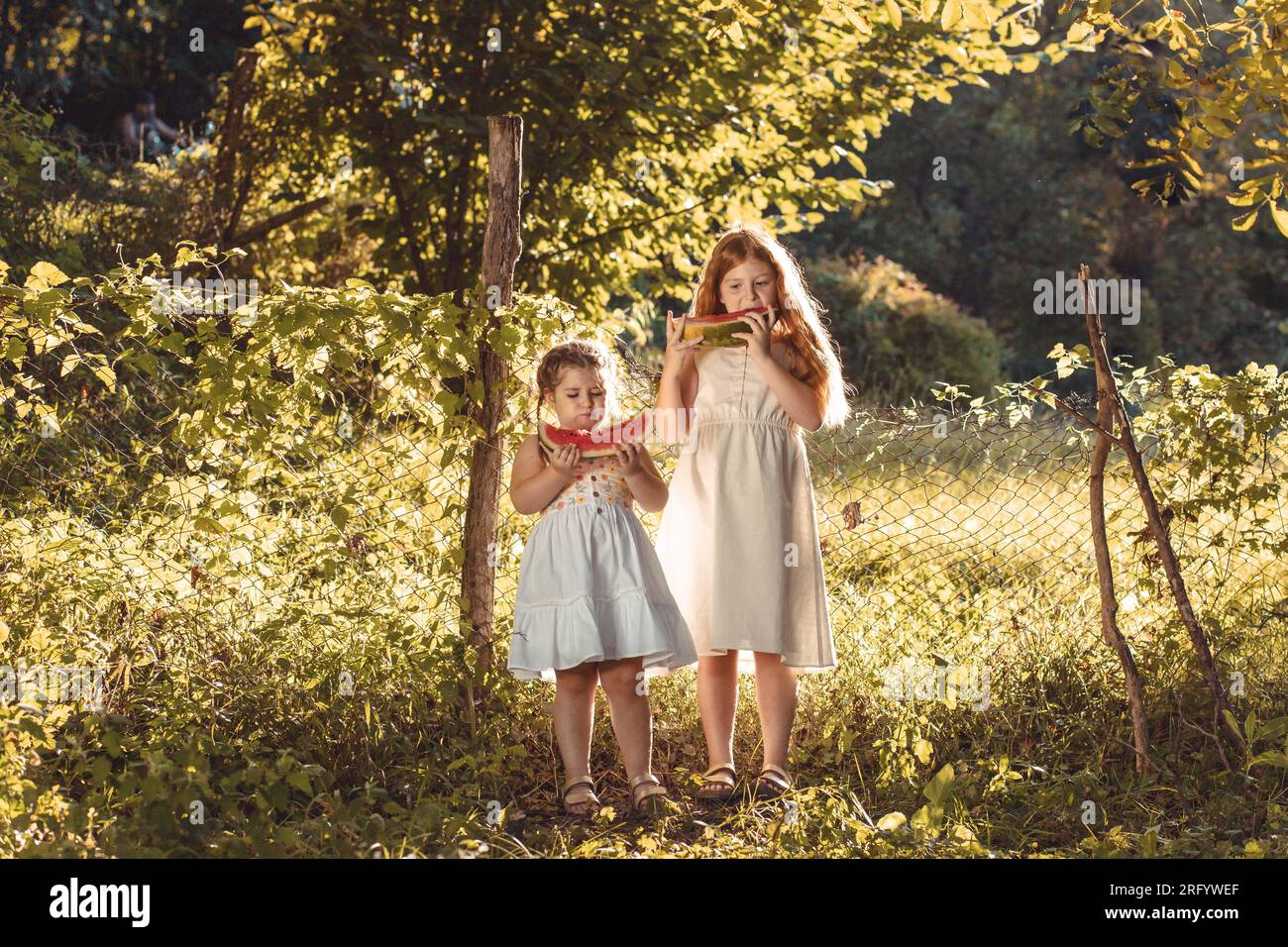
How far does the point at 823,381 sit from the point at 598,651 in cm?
110

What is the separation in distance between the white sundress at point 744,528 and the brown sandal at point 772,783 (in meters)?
0.31

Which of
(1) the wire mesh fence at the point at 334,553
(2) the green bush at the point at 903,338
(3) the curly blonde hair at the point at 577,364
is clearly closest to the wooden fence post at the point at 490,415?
(1) the wire mesh fence at the point at 334,553

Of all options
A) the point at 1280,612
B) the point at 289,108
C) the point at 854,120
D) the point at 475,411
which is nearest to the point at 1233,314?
the point at 854,120

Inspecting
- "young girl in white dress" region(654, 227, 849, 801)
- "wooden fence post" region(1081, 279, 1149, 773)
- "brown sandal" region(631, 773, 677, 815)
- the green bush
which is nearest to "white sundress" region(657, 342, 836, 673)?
"young girl in white dress" region(654, 227, 849, 801)

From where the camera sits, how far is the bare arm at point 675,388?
410 centimetres

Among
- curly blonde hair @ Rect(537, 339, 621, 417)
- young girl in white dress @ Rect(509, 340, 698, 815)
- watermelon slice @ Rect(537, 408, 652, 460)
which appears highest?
curly blonde hair @ Rect(537, 339, 621, 417)

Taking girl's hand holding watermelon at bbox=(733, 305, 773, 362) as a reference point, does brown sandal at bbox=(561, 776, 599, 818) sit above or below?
below

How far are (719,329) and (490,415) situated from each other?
2.72 ft

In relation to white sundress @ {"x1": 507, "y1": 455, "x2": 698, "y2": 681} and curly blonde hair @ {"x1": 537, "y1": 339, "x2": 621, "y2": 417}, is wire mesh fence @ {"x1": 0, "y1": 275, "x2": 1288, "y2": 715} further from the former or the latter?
white sundress @ {"x1": 507, "y1": 455, "x2": 698, "y2": 681}

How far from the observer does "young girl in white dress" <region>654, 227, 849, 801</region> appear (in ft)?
13.1

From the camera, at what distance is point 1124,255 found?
20.8m

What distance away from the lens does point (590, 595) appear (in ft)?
12.4
